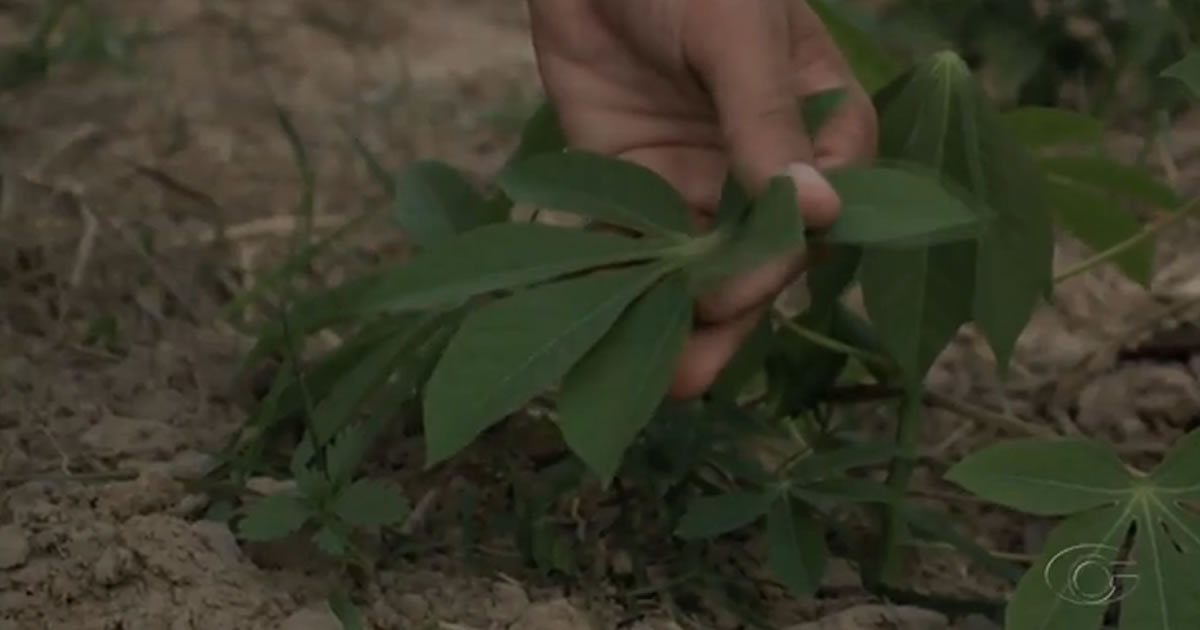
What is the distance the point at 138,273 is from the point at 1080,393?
715 millimetres

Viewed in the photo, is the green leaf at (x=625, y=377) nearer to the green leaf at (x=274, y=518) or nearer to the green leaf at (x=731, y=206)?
the green leaf at (x=731, y=206)

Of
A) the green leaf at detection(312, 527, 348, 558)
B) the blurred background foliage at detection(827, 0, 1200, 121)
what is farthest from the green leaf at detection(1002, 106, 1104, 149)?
the blurred background foliage at detection(827, 0, 1200, 121)

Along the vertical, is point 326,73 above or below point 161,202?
below

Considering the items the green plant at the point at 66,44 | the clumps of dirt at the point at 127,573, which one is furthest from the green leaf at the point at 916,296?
the green plant at the point at 66,44

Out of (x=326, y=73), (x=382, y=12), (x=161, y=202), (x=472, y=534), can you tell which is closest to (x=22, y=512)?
(x=472, y=534)

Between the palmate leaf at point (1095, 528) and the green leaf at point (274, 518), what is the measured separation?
0.35 m

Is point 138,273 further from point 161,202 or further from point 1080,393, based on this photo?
point 1080,393

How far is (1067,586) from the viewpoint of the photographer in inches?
35.5

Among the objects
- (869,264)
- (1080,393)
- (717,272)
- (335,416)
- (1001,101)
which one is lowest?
(1001,101)

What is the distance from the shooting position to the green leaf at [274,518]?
3.39ft

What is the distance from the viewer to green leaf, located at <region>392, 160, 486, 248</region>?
3.72 ft

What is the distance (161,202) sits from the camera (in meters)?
1.74

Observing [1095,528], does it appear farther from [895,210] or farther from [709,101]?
[709,101]

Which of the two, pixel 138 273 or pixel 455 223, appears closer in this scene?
pixel 455 223
